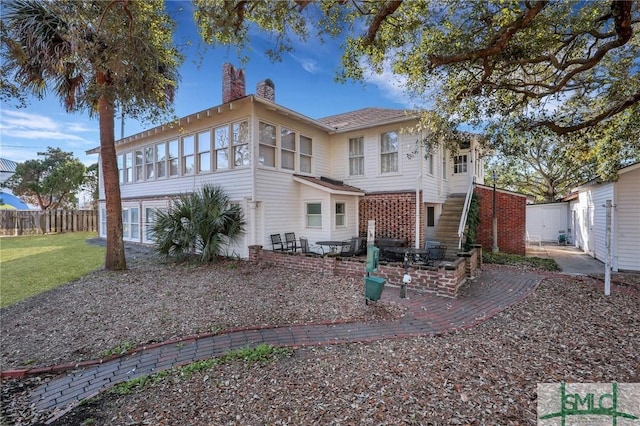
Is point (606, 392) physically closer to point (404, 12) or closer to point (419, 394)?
point (419, 394)

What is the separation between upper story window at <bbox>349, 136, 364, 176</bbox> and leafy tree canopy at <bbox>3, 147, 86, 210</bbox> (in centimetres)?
2245

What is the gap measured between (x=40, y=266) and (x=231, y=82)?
31.3ft

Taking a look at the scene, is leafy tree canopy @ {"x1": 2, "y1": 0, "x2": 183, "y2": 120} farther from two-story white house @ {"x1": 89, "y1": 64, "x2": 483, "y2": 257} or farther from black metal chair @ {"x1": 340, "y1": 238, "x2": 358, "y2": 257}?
black metal chair @ {"x1": 340, "y1": 238, "x2": 358, "y2": 257}

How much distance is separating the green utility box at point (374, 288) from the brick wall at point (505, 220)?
10439 mm

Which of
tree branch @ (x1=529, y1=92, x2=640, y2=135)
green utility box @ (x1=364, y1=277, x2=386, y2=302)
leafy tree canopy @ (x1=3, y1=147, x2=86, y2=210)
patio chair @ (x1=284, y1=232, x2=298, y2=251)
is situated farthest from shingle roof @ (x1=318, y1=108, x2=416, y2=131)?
leafy tree canopy @ (x1=3, y1=147, x2=86, y2=210)

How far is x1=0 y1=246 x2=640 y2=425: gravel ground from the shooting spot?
2816 millimetres

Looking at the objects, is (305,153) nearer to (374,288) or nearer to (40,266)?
(374,288)

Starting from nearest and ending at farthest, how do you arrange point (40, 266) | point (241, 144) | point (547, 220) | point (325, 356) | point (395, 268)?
point (325, 356)
point (395, 268)
point (40, 266)
point (241, 144)
point (547, 220)

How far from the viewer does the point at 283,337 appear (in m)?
4.52

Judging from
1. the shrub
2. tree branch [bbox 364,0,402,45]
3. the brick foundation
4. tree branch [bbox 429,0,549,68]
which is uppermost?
tree branch [bbox 364,0,402,45]

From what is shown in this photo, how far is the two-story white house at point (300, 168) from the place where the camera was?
34.5 feet

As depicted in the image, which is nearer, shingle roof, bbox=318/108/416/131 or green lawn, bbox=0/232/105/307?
green lawn, bbox=0/232/105/307

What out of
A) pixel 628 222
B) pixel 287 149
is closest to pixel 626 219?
pixel 628 222

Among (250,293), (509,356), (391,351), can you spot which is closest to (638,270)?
(509,356)
